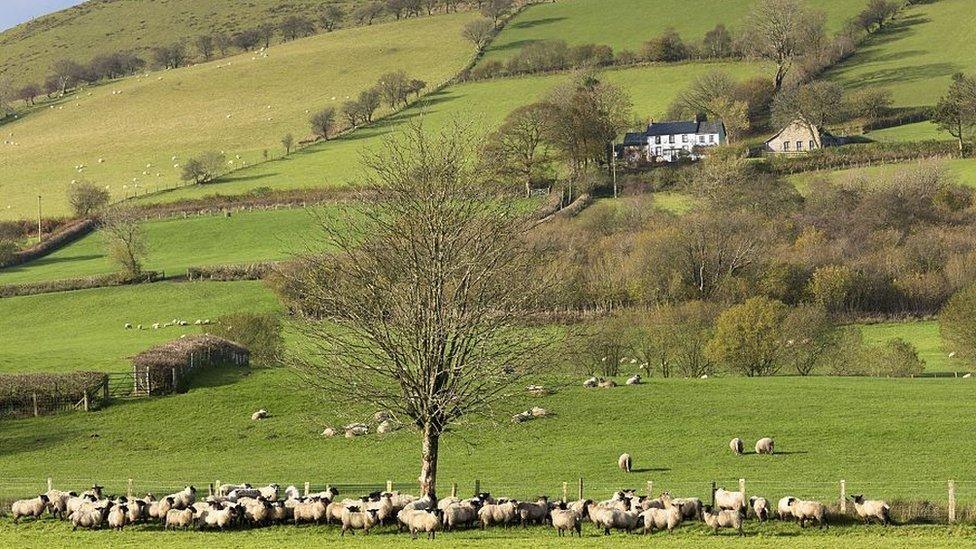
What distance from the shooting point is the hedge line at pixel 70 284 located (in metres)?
108

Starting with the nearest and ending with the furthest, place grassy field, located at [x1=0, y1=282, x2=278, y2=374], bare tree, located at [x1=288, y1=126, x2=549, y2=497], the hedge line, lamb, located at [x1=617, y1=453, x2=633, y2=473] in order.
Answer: bare tree, located at [x1=288, y1=126, x2=549, y2=497] < lamb, located at [x1=617, y1=453, x2=633, y2=473] < grassy field, located at [x1=0, y1=282, x2=278, y2=374] < the hedge line

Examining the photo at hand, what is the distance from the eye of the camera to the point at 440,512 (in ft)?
127

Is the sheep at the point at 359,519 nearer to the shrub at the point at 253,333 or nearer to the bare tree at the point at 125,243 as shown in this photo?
the shrub at the point at 253,333

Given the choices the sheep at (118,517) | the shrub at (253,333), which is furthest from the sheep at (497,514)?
the shrub at (253,333)

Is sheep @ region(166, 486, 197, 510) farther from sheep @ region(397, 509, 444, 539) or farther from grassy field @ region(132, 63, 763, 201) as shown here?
grassy field @ region(132, 63, 763, 201)

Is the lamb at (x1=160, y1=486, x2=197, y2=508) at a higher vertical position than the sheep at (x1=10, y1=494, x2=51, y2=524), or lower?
higher

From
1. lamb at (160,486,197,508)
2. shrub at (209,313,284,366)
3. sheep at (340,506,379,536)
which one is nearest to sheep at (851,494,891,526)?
sheep at (340,506,379,536)

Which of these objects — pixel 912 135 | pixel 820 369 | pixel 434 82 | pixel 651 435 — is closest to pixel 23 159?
pixel 434 82

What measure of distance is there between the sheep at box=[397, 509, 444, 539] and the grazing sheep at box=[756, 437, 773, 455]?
16912 mm

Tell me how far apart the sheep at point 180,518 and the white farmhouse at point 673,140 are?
4163 inches

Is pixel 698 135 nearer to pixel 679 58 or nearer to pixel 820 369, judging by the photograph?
pixel 679 58

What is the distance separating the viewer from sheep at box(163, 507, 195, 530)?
39.5 meters

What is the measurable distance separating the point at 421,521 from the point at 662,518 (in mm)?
6637

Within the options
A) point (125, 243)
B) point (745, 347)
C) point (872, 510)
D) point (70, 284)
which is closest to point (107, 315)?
point (70, 284)
